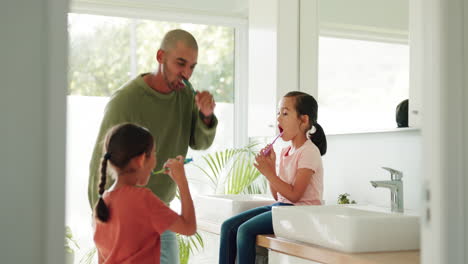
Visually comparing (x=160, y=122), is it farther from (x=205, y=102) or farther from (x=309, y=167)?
(x=309, y=167)

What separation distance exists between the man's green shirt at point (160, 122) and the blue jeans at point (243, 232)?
466 mm

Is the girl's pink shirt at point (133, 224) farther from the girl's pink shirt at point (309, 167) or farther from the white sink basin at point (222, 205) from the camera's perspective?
the white sink basin at point (222, 205)

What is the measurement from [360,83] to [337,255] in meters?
1.11

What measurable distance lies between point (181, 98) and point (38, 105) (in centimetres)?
126

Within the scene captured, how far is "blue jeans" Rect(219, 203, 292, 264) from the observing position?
8.68 ft

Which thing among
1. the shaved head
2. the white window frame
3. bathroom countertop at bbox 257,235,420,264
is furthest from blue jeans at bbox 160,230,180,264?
the white window frame

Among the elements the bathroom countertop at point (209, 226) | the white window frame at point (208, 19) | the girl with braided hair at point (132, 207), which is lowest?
the bathroom countertop at point (209, 226)

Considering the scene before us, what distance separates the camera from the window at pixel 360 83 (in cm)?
275

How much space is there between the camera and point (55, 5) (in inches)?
43.3

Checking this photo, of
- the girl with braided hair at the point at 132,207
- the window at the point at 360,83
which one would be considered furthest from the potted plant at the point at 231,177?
the girl with braided hair at the point at 132,207

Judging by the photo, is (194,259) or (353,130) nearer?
(353,130)

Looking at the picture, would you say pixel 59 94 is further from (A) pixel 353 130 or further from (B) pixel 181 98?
(A) pixel 353 130

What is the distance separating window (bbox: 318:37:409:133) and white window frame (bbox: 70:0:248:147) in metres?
1.24

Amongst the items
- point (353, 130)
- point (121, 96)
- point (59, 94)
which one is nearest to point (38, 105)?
point (59, 94)
